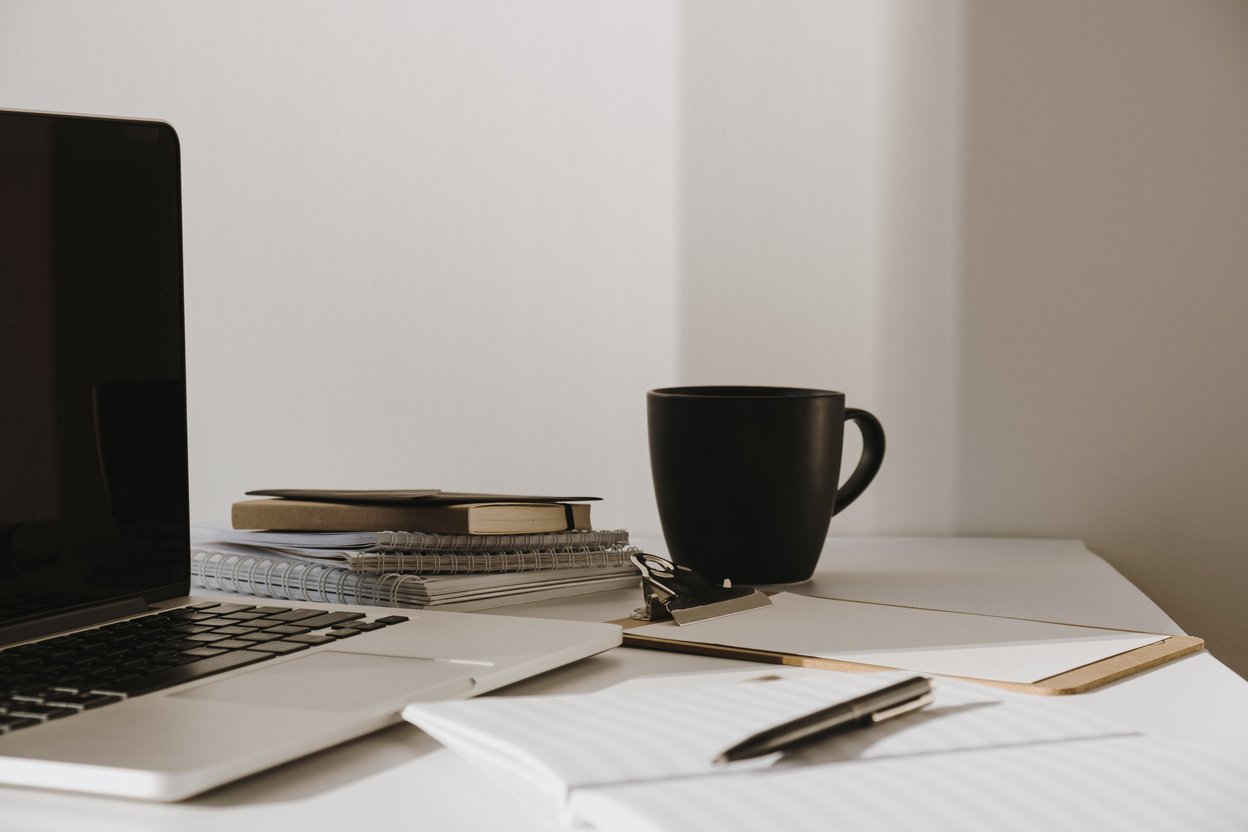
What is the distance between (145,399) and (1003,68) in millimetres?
825

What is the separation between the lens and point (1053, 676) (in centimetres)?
57

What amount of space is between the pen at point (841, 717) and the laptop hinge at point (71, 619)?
0.37 metres

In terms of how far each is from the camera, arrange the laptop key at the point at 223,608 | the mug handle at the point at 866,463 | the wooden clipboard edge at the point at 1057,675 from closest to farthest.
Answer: the wooden clipboard edge at the point at 1057,675 → the laptop key at the point at 223,608 → the mug handle at the point at 866,463

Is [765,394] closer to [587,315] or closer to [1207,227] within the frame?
[587,315]

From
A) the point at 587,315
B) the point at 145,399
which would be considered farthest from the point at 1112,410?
the point at 145,399

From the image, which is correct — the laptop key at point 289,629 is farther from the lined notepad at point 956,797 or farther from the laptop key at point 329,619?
the lined notepad at point 956,797

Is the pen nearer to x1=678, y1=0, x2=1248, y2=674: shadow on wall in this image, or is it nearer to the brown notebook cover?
the brown notebook cover

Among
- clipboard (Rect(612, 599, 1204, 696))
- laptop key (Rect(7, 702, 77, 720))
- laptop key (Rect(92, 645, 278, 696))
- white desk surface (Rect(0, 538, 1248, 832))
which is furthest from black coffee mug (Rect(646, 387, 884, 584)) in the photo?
laptop key (Rect(7, 702, 77, 720))

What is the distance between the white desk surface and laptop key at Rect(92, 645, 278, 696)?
0.08 meters

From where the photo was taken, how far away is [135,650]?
55 cm

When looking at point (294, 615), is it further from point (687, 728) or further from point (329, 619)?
point (687, 728)

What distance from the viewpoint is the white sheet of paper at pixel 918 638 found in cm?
59

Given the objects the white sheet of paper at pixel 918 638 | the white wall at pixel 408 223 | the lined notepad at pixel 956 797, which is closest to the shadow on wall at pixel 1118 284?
the white wall at pixel 408 223

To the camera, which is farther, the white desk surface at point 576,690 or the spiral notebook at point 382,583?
the spiral notebook at point 382,583
